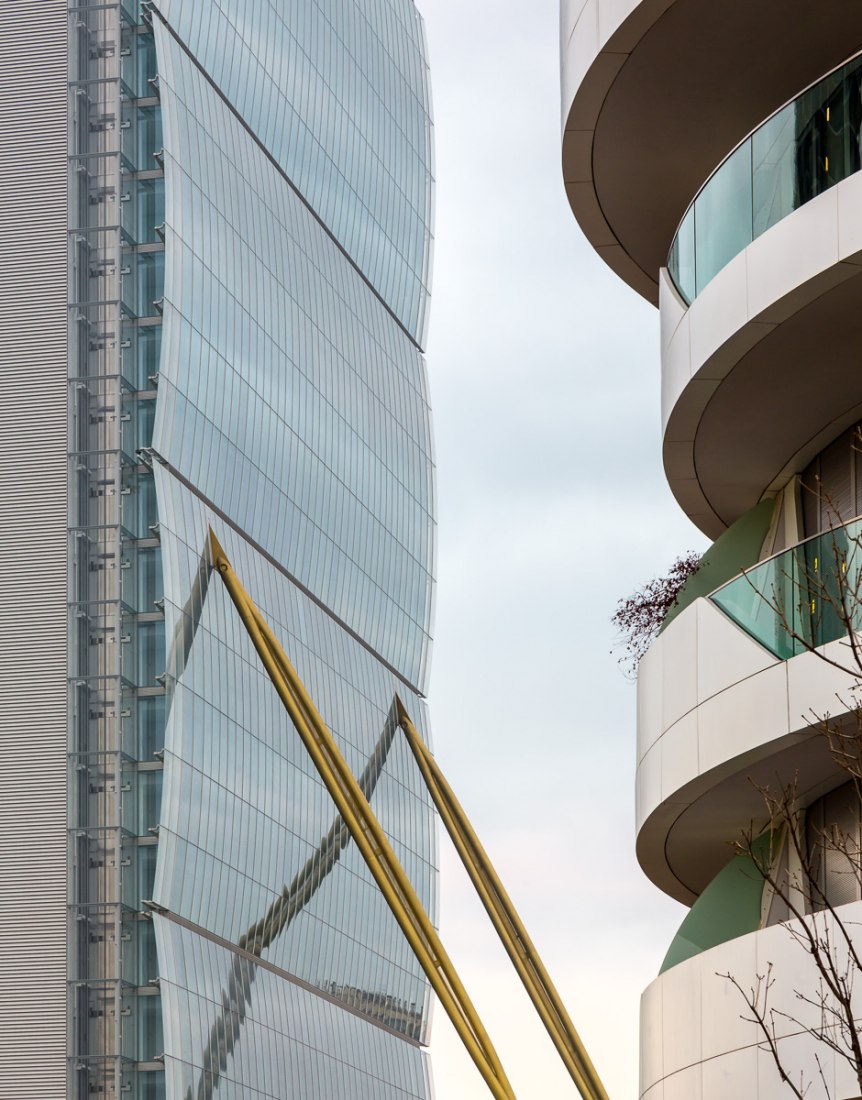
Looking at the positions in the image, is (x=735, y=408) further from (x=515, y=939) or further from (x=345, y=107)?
(x=345, y=107)

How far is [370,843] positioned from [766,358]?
152 ft

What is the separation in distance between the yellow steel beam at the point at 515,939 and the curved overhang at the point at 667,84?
36.8 m

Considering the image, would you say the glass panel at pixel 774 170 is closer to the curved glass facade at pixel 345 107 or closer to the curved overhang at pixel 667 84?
the curved overhang at pixel 667 84

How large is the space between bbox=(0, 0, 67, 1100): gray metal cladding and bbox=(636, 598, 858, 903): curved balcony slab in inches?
1428

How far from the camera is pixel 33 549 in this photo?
60156mm

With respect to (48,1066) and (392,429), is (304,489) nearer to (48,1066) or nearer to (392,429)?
(392,429)

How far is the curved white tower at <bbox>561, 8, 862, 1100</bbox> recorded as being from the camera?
18938 millimetres

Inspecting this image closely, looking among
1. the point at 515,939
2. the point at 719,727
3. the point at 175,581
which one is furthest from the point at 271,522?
the point at 719,727

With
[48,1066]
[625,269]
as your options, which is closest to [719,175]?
[625,269]

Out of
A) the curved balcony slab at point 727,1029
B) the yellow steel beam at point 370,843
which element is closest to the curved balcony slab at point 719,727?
the curved balcony slab at point 727,1029

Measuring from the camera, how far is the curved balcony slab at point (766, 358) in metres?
19.0

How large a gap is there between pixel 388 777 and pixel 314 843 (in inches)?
405

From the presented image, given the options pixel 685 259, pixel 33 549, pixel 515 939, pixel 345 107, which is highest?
pixel 345 107

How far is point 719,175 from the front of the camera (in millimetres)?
21062
